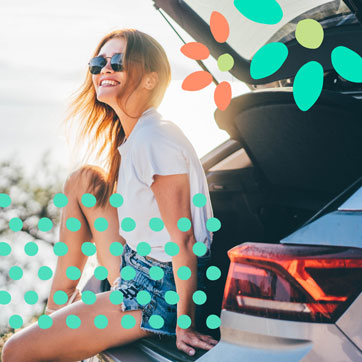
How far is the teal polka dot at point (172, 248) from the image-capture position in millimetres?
1823

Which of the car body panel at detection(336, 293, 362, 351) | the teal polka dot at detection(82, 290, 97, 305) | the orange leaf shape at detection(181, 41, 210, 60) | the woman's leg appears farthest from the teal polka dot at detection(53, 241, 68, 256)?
the car body panel at detection(336, 293, 362, 351)

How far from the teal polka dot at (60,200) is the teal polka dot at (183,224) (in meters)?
0.72

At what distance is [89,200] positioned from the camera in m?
2.35

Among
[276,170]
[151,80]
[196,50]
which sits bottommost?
[276,170]

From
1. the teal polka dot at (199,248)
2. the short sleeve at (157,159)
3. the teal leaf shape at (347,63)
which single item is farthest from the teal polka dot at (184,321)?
the teal leaf shape at (347,63)

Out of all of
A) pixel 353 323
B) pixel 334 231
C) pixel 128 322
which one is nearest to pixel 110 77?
pixel 128 322

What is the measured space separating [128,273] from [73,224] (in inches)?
19.0

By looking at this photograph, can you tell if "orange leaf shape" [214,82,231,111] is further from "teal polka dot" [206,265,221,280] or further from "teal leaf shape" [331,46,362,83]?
"teal polka dot" [206,265,221,280]

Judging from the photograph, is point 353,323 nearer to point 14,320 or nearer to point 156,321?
A: point 156,321

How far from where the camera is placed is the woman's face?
6.84ft

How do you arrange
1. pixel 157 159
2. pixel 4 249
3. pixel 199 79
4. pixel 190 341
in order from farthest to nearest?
pixel 199 79 → pixel 4 249 → pixel 157 159 → pixel 190 341

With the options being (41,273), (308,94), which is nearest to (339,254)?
(308,94)

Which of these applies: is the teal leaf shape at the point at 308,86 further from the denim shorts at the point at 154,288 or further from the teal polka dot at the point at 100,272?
the teal polka dot at the point at 100,272

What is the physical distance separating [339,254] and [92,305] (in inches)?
38.7
